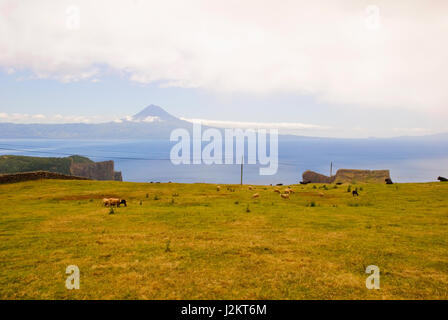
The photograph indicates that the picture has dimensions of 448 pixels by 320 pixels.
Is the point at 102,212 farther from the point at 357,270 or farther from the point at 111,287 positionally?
the point at 357,270

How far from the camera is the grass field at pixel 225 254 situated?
7.50m

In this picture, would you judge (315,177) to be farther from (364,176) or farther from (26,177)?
(26,177)

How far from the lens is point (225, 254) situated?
10.3 metres

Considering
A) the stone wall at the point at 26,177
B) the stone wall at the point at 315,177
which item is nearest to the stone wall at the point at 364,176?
the stone wall at the point at 315,177

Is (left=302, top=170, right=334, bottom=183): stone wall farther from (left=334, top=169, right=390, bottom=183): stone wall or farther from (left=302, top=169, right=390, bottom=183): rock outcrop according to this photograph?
(left=334, top=169, right=390, bottom=183): stone wall

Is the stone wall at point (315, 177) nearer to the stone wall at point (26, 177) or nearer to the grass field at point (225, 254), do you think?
the stone wall at point (26, 177)

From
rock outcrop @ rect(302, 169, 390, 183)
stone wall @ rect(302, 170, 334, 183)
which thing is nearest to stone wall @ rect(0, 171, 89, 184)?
rock outcrop @ rect(302, 169, 390, 183)

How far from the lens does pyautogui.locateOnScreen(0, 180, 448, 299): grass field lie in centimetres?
750

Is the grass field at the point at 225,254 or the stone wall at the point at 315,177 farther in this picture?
the stone wall at the point at 315,177

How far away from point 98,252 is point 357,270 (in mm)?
9936

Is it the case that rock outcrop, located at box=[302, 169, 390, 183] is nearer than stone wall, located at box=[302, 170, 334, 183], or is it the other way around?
rock outcrop, located at box=[302, 169, 390, 183]

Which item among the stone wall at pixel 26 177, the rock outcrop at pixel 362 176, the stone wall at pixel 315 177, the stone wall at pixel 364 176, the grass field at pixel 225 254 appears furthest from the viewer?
the stone wall at pixel 315 177
